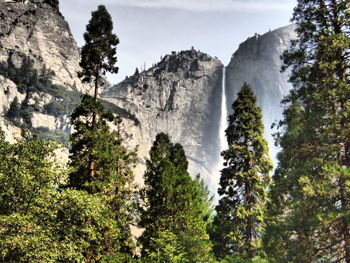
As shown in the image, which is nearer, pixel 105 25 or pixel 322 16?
Answer: pixel 322 16

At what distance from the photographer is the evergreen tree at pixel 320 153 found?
11383 mm

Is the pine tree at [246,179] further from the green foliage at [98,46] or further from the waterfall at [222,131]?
the waterfall at [222,131]

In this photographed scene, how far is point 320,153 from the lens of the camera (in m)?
12.7

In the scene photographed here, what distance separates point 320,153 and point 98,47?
16.0 meters

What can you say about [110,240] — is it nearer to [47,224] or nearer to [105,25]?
[47,224]

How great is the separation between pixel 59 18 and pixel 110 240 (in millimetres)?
166153

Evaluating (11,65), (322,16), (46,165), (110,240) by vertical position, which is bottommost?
(110,240)

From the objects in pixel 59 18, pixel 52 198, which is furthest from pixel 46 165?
pixel 59 18

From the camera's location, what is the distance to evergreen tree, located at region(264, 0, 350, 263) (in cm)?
1138

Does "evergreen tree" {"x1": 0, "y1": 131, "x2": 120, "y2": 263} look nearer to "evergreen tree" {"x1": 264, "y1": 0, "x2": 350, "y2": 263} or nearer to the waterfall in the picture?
"evergreen tree" {"x1": 264, "y1": 0, "x2": 350, "y2": 263}

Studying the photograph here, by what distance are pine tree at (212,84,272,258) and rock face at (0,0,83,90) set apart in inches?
4997

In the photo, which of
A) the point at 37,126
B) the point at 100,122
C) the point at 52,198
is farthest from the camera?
the point at 37,126

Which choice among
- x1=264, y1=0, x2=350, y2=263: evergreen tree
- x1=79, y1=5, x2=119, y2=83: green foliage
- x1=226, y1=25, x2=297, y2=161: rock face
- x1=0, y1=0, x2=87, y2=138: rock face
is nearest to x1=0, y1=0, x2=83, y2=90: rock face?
x1=0, y1=0, x2=87, y2=138: rock face

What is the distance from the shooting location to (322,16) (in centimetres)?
Result: 1435
